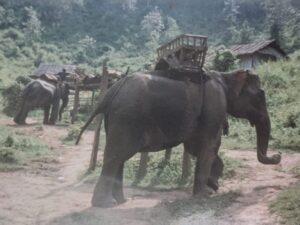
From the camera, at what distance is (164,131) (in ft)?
25.0

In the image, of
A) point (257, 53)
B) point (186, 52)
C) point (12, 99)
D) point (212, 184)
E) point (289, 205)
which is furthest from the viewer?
point (257, 53)

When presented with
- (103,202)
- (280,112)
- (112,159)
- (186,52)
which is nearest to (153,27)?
(280,112)

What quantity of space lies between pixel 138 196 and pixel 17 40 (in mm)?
66383

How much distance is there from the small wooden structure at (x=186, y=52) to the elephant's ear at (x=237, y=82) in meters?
0.61

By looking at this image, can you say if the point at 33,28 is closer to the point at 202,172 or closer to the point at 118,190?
the point at 118,190

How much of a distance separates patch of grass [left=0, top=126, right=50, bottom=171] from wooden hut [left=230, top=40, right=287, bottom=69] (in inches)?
1016

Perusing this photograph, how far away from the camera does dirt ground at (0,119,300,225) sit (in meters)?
6.49

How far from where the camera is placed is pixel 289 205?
6414 millimetres

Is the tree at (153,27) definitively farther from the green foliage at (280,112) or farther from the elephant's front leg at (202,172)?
the elephant's front leg at (202,172)

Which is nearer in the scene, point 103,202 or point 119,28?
point 103,202

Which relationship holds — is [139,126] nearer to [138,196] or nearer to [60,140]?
[138,196]

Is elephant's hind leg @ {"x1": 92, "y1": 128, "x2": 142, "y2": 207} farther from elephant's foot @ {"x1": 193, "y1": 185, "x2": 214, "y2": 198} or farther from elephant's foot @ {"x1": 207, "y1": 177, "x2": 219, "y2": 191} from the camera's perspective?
elephant's foot @ {"x1": 207, "y1": 177, "x2": 219, "y2": 191}

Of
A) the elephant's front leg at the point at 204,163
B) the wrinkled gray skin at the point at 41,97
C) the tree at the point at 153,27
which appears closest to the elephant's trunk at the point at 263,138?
the elephant's front leg at the point at 204,163

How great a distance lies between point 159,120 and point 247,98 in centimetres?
201
